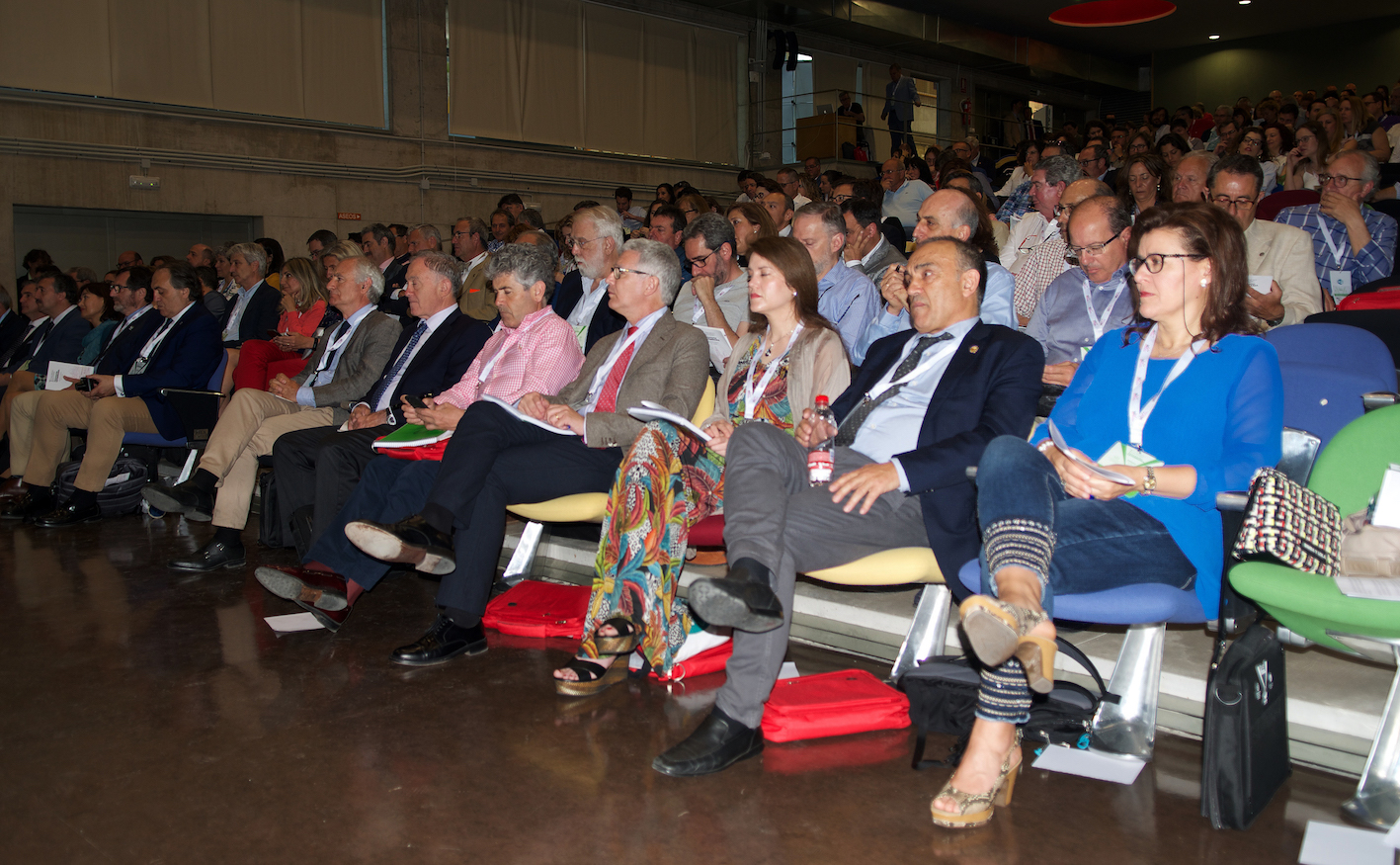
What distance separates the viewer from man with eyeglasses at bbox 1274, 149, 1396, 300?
414cm

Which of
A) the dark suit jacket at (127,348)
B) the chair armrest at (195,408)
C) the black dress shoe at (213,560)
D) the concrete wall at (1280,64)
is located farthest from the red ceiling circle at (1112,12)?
the black dress shoe at (213,560)

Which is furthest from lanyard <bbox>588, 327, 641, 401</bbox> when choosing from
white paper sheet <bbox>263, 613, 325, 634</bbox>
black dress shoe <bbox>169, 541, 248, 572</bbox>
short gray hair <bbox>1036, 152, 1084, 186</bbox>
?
short gray hair <bbox>1036, 152, 1084, 186</bbox>

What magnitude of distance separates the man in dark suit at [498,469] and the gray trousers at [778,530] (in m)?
0.77

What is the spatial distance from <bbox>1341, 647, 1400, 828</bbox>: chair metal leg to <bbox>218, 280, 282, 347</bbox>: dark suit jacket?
6.18m

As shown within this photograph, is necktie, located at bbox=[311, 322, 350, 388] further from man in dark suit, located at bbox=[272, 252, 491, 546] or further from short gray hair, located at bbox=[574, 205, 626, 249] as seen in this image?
short gray hair, located at bbox=[574, 205, 626, 249]

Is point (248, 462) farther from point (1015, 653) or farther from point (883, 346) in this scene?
point (1015, 653)

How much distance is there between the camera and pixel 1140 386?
2268 millimetres

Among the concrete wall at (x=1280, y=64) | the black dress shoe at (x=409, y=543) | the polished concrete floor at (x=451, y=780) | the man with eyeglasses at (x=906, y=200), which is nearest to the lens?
the polished concrete floor at (x=451, y=780)

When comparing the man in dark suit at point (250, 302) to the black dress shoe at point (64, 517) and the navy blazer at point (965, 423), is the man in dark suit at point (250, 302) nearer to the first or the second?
the black dress shoe at point (64, 517)

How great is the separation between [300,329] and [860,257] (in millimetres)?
3217

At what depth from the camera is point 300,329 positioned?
555 cm

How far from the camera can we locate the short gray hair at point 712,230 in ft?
14.8

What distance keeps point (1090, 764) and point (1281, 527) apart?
2.36 feet

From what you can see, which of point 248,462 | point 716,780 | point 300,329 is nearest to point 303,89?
point 300,329
